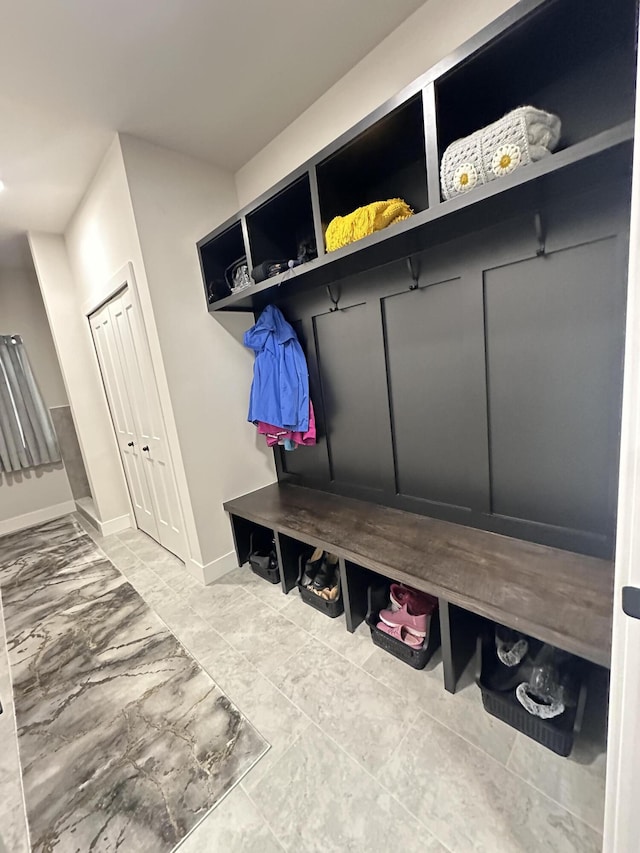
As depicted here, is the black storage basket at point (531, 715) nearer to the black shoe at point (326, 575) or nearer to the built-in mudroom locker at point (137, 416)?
the black shoe at point (326, 575)

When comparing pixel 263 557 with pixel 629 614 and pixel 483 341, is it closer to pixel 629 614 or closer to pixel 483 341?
pixel 483 341

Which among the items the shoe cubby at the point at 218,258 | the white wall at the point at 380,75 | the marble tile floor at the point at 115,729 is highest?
the white wall at the point at 380,75

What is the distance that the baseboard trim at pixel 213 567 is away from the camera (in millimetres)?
2301

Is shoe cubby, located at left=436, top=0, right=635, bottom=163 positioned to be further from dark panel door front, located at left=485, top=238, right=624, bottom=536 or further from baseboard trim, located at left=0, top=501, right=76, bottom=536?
baseboard trim, located at left=0, top=501, right=76, bottom=536

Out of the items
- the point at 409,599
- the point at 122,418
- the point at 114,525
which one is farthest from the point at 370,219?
the point at 114,525

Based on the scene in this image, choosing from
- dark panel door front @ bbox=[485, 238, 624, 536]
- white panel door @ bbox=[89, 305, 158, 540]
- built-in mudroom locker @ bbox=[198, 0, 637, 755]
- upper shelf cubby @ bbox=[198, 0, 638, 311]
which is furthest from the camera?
white panel door @ bbox=[89, 305, 158, 540]

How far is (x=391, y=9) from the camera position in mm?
1390

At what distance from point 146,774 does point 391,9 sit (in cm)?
305

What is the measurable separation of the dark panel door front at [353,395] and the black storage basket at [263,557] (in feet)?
2.28

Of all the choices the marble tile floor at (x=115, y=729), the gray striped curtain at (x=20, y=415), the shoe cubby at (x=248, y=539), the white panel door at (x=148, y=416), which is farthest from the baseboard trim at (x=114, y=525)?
the shoe cubby at (x=248, y=539)

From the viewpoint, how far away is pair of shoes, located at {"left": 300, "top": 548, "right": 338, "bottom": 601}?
1929 mm

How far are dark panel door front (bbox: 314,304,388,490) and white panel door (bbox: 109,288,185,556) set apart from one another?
1109 millimetres

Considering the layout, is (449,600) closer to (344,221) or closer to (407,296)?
(407,296)

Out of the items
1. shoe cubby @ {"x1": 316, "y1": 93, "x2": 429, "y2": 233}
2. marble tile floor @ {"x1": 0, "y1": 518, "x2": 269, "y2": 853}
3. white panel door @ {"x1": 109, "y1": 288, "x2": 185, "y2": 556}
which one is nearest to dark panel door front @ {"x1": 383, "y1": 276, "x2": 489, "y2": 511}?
shoe cubby @ {"x1": 316, "y1": 93, "x2": 429, "y2": 233}
